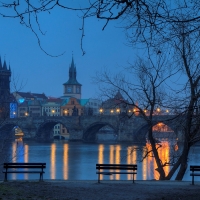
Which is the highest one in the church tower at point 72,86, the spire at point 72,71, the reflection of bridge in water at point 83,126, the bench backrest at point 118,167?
the spire at point 72,71

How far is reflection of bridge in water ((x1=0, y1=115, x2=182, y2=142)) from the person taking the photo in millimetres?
65562

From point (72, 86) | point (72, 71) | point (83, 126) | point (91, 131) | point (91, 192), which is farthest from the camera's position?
point (72, 86)

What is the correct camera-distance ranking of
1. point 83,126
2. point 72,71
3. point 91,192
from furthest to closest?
point 72,71 → point 83,126 → point 91,192

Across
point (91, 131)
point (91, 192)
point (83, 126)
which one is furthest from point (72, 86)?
point (91, 192)

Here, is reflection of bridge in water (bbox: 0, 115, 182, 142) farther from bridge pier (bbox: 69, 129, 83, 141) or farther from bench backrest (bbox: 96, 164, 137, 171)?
bench backrest (bbox: 96, 164, 137, 171)

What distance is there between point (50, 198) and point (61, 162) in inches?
1072

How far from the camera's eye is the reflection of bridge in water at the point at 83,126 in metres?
65.6

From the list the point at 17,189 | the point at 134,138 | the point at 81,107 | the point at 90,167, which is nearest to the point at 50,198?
the point at 17,189

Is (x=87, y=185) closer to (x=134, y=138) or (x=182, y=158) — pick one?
(x=182, y=158)

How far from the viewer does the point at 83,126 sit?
7100cm

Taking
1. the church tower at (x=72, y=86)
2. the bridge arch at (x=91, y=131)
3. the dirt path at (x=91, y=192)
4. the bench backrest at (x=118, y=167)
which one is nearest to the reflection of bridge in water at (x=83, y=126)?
the bridge arch at (x=91, y=131)

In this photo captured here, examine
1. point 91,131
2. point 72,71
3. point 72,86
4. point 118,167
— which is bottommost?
point 118,167

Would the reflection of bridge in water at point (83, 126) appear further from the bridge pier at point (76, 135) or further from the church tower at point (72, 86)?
the church tower at point (72, 86)

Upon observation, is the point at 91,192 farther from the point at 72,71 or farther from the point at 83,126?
the point at 72,71
